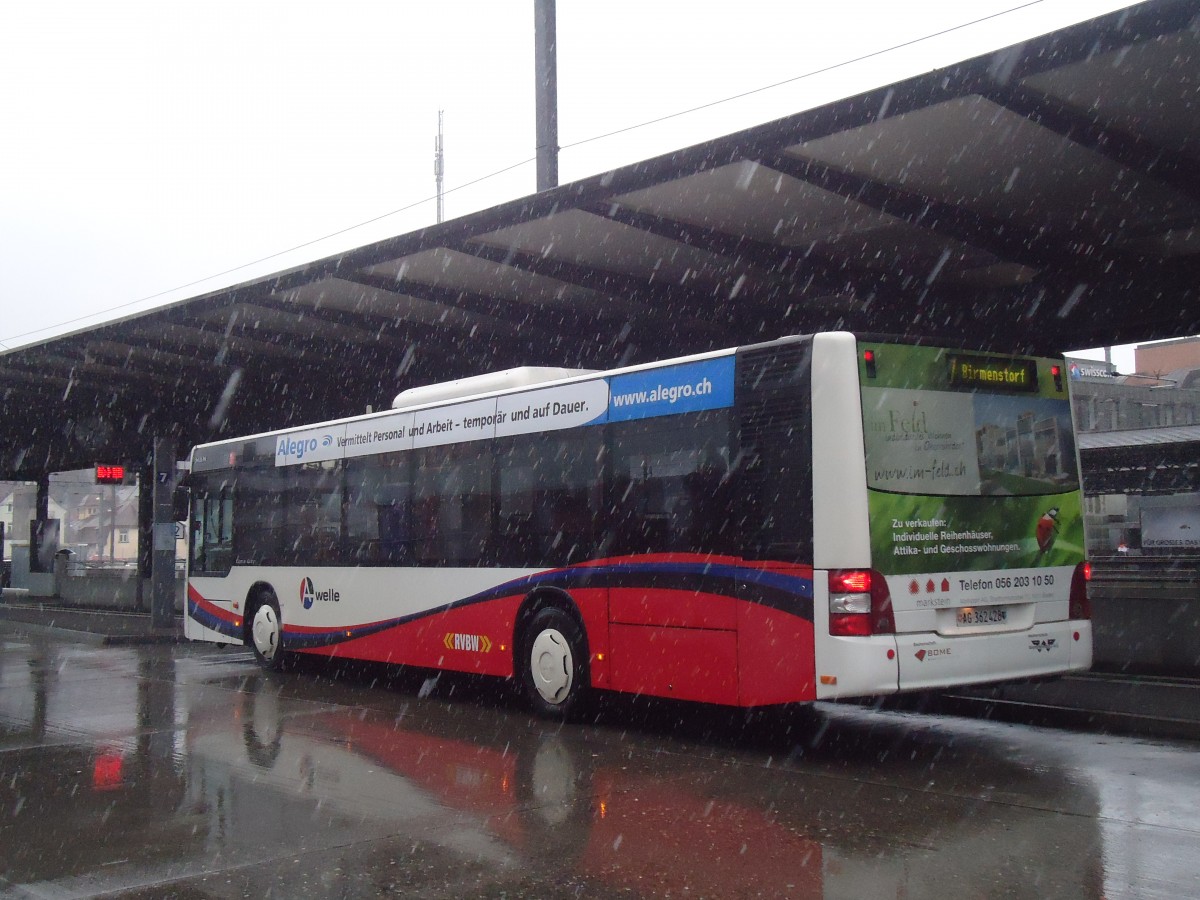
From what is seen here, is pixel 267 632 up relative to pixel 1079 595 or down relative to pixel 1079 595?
down

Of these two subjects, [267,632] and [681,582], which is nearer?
[681,582]

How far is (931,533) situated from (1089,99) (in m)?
3.98

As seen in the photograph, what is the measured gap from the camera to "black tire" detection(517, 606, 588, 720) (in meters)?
10.3

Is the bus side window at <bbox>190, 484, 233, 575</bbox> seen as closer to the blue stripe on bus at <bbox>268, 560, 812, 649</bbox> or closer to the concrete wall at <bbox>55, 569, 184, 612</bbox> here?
the blue stripe on bus at <bbox>268, 560, 812, 649</bbox>

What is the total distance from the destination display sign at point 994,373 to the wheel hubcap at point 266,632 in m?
9.48

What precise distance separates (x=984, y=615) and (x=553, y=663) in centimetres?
383

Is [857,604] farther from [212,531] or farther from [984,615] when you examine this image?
[212,531]

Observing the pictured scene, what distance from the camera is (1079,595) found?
9.27 m

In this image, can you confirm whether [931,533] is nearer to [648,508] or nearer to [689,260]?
[648,508]

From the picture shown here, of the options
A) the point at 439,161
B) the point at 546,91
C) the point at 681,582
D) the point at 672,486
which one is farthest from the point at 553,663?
the point at 439,161

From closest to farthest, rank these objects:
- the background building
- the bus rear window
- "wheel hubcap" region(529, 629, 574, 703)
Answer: the bus rear window, "wheel hubcap" region(529, 629, 574, 703), the background building

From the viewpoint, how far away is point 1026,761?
27.9 feet

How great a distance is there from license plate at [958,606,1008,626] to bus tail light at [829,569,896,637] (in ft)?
2.46

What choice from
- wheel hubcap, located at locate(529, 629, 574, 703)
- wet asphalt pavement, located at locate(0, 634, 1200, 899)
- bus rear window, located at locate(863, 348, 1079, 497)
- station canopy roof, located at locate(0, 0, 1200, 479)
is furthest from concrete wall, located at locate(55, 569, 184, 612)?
bus rear window, located at locate(863, 348, 1079, 497)
